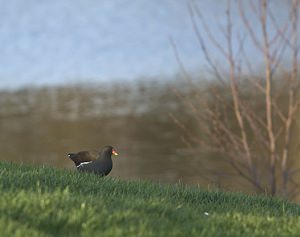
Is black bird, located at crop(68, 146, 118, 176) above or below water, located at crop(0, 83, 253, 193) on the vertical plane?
above

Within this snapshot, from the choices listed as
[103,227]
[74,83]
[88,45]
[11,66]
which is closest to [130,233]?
[103,227]

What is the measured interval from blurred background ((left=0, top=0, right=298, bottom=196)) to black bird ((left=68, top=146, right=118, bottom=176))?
31.9 inches

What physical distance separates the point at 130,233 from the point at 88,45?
179036mm

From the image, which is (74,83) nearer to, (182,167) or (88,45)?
(88,45)

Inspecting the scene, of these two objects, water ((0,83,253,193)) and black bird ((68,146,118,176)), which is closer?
black bird ((68,146,118,176))

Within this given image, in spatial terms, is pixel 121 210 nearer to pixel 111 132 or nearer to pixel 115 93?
pixel 111 132

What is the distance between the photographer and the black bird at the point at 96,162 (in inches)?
443

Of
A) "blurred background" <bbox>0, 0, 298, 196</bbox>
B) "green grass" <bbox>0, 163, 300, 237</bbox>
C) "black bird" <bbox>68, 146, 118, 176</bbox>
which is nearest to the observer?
"green grass" <bbox>0, 163, 300, 237</bbox>

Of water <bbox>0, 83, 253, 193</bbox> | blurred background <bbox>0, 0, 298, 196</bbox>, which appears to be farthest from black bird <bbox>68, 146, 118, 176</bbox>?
water <bbox>0, 83, 253, 193</bbox>

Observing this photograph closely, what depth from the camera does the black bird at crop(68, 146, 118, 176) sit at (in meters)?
11.2

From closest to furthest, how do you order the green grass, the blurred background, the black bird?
the green grass, the black bird, the blurred background

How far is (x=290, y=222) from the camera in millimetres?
7859

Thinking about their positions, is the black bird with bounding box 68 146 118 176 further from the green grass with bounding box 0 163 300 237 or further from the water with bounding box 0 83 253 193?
the water with bounding box 0 83 253 193

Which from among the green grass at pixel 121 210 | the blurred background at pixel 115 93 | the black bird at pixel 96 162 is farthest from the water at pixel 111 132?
the green grass at pixel 121 210
